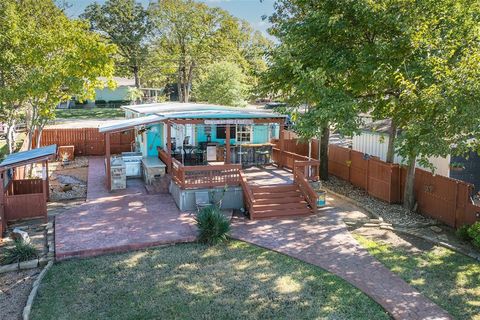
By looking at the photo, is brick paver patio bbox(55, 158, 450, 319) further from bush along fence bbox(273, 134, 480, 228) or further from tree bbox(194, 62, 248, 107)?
tree bbox(194, 62, 248, 107)

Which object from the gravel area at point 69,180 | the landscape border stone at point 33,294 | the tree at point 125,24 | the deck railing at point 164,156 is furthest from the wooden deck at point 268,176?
the tree at point 125,24

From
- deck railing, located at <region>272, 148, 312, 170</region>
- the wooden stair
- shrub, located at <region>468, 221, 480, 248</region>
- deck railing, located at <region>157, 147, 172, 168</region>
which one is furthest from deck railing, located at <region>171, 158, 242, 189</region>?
shrub, located at <region>468, 221, 480, 248</region>

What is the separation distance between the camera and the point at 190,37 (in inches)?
1912

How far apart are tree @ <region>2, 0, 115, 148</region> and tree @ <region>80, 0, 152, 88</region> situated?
34.1 m

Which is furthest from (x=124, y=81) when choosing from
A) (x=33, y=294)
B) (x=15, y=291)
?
(x=33, y=294)

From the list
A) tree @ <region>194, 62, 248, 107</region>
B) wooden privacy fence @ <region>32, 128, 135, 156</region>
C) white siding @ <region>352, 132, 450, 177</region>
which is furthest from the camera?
tree @ <region>194, 62, 248, 107</region>

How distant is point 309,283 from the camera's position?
8.94 metres

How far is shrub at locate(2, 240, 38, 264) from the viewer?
9898 millimetres

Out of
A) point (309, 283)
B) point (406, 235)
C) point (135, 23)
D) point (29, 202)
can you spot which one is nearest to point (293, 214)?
point (406, 235)

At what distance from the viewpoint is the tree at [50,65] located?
15.9 meters

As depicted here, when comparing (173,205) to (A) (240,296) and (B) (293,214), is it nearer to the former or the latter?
(B) (293,214)

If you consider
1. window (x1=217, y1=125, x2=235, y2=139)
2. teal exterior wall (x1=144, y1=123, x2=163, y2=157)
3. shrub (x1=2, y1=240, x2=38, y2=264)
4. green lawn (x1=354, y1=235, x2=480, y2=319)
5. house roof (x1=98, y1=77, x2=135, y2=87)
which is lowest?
green lawn (x1=354, y1=235, x2=480, y2=319)

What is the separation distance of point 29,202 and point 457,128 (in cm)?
1278

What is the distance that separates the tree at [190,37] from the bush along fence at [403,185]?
3034 centimetres
